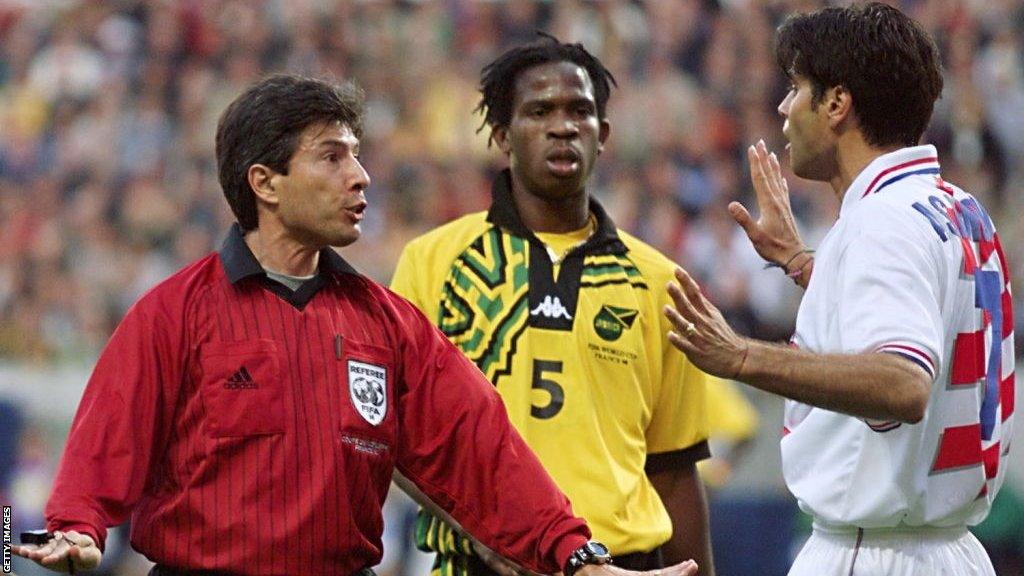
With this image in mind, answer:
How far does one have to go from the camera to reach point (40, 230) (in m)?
10.5

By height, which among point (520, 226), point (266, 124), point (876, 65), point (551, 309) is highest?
point (876, 65)

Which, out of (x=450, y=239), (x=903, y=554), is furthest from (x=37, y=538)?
(x=903, y=554)

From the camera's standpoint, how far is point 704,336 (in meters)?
3.45

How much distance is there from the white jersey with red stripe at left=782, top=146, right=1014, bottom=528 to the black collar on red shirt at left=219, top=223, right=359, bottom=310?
1154 millimetres

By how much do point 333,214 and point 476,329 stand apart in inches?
33.7

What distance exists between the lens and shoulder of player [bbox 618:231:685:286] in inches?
194

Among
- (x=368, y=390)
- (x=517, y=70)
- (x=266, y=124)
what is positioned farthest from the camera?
(x=517, y=70)

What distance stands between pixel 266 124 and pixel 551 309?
3.72 ft

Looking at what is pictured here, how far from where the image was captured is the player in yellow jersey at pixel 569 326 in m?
4.68

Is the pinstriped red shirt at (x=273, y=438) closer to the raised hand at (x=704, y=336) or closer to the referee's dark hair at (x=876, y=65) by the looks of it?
the raised hand at (x=704, y=336)

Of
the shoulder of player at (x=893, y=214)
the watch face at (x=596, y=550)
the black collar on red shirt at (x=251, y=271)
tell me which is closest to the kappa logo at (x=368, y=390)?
→ the black collar on red shirt at (x=251, y=271)

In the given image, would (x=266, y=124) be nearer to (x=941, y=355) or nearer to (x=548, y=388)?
(x=548, y=388)

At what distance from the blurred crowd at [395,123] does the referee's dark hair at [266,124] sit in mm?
5038

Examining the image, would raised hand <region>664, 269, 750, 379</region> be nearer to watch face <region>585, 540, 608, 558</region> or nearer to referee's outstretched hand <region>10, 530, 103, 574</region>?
watch face <region>585, 540, 608, 558</region>
